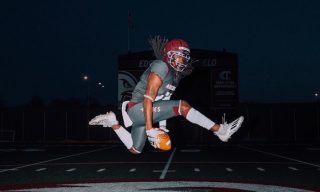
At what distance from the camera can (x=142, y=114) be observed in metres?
5.96

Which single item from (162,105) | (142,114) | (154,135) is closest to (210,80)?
(142,114)

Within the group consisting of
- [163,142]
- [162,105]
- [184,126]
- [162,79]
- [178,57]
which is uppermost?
[178,57]

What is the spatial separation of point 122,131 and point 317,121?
3158 cm

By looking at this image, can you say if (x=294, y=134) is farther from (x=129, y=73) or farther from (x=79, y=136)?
(x=79, y=136)

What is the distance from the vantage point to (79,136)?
36.2 metres

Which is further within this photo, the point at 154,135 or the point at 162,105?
the point at 162,105

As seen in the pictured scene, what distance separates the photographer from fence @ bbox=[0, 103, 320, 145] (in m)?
34.3

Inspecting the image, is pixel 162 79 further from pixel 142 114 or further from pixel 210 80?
pixel 210 80

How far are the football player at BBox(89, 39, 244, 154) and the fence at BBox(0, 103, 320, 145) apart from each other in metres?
26.6

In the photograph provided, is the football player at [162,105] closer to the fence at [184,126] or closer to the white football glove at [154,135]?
the white football glove at [154,135]

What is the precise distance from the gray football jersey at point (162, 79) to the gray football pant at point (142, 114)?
0.21 m

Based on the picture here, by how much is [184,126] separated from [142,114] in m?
28.5

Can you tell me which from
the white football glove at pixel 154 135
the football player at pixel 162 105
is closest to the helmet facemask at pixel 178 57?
the football player at pixel 162 105

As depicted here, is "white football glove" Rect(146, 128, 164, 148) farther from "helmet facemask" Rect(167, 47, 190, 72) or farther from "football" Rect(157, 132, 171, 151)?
"helmet facemask" Rect(167, 47, 190, 72)
